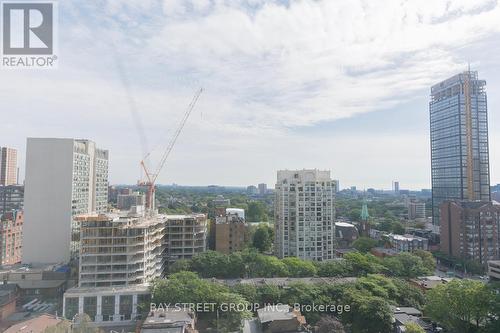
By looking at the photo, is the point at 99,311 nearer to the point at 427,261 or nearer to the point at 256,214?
the point at 427,261

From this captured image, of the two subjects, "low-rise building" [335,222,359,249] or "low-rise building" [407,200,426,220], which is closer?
"low-rise building" [335,222,359,249]

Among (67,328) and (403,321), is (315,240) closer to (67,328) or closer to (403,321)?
(403,321)

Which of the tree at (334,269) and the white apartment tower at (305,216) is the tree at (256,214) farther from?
the tree at (334,269)

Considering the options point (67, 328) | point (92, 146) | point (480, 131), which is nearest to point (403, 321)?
point (67, 328)

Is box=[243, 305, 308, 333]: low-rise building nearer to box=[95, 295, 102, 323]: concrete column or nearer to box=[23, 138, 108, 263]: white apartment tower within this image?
box=[95, 295, 102, 323]: concrete column

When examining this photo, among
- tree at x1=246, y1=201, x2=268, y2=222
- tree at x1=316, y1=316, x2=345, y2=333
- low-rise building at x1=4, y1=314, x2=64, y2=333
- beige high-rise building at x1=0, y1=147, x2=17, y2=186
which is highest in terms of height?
beige high-rise building at x1=0, y1=147, x2=17, y2=186

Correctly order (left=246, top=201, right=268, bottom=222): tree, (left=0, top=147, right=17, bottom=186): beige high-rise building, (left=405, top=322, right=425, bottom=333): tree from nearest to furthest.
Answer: (left=405, top=322, right=425, bottom=333): tree < (left=0, top=147, right=17, bottom=186): beige high-rise building < (left=246, top=201, right=268, bottom=222): tree

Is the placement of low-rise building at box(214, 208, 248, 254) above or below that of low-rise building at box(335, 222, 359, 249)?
above

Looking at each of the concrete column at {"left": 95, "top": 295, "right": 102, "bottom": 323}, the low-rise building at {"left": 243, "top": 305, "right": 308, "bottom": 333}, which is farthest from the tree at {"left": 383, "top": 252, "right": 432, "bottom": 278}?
the concrete column at {"left": 95, "top": 295, "right": 102, "bottom": 323}
